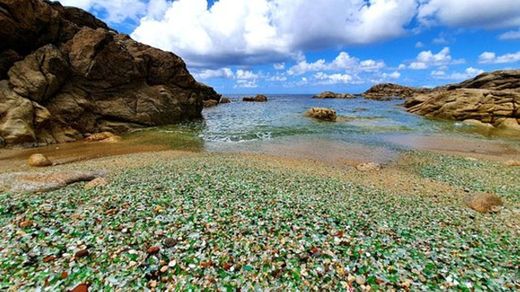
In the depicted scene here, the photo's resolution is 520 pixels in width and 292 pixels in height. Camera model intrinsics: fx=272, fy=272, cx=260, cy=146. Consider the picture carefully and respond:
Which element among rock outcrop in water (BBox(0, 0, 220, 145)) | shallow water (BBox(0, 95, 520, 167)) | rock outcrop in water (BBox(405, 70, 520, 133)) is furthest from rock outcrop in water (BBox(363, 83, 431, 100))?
rock outcrop in water (BBox(0, 0, 220, 145))

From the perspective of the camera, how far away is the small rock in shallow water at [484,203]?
35.9ft

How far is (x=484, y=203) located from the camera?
437 inches

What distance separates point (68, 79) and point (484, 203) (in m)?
37.0

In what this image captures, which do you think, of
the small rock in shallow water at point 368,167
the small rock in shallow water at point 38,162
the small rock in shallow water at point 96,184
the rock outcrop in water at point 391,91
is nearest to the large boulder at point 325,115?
the small rock in shallow water at point 368,167

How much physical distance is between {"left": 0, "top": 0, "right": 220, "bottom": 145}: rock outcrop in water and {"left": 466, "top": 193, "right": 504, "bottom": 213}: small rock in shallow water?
30657 millimetres

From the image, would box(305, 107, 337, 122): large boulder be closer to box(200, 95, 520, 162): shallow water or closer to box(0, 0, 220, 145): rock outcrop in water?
box(200, 95, 520, 162): shallow water

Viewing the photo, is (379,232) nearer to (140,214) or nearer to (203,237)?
(203,237)

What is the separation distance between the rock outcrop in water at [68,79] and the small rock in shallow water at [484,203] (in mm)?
30657

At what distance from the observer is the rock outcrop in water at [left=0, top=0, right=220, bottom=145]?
2408 centimetres

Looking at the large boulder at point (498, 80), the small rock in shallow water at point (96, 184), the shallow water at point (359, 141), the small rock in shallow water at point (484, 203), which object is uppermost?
the large boulder at point (498, 80)

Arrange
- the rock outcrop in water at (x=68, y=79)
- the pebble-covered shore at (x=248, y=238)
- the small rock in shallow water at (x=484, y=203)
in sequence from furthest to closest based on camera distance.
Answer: the rock outcrop in water at (x=68, y=79), the small rock in shallow water at (x=484, y=203), the pebble-covered shore at (x=248, y=238)

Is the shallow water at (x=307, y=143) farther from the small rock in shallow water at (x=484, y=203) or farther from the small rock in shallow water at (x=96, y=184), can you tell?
the small rock in shallow water at (x=96, y=184)

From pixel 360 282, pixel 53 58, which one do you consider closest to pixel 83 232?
pixel 360 282

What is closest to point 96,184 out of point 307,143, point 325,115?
point 307,143
